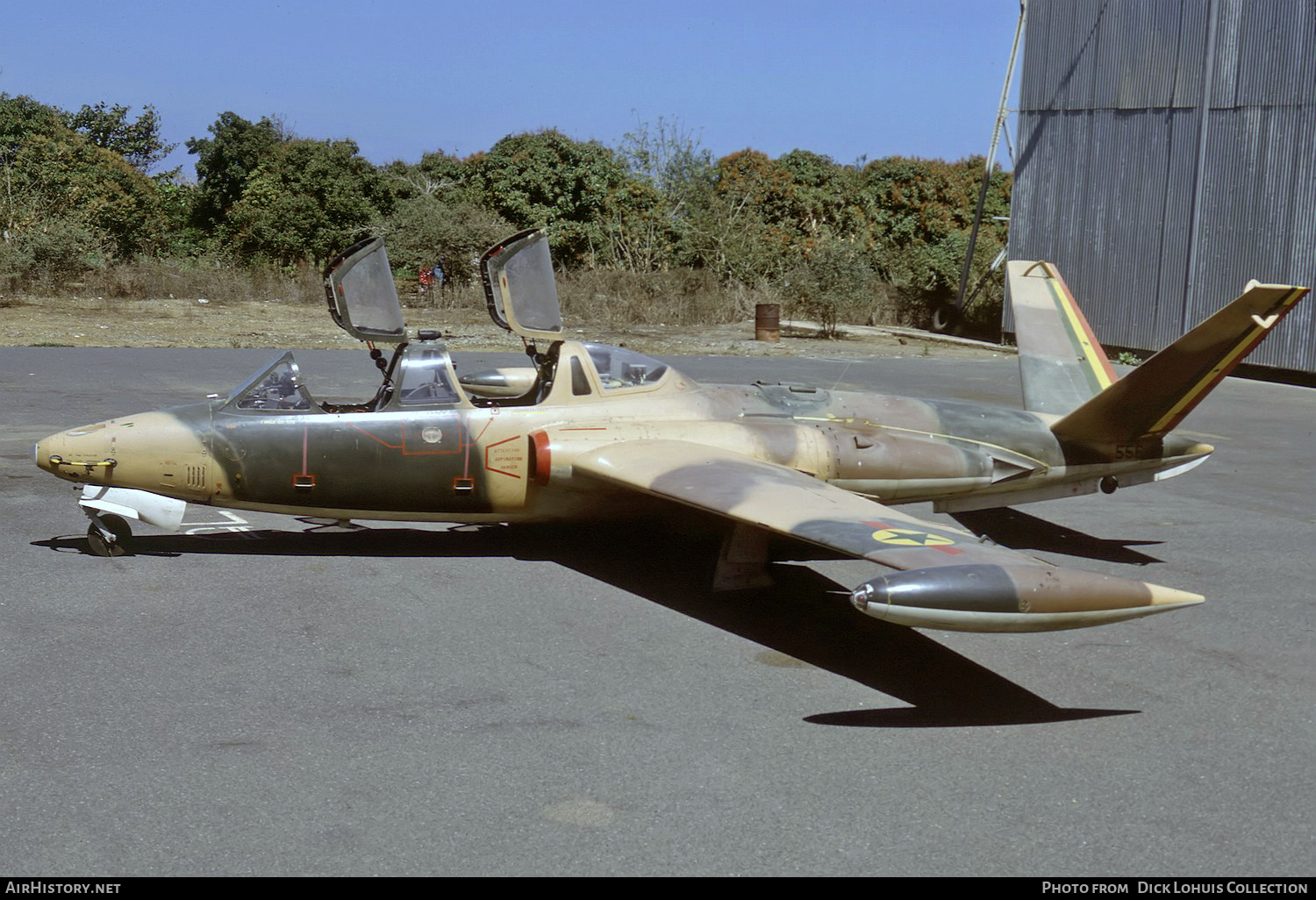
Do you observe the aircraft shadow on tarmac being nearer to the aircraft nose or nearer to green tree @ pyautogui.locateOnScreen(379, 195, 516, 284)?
the aircraft nose

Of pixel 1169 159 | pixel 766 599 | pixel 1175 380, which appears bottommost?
pixel 766 599

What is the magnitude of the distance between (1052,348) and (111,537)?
29.6 feet

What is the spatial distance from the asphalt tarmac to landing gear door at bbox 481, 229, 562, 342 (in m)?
1.99

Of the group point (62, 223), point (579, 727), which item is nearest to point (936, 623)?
point (579, 727)

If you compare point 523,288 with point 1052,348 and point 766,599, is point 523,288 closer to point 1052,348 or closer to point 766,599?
point 766,599

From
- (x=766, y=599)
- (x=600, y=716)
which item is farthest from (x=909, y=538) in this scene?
(x=600, y=716)

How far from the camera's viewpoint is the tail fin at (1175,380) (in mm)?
9242

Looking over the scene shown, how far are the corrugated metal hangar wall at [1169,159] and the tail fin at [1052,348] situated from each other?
15.8 m

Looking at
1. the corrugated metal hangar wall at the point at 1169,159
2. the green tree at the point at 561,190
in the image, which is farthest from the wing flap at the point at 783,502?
the green tree at the point at 561,190

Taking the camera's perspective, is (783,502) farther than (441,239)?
No

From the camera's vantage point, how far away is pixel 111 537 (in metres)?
9.82

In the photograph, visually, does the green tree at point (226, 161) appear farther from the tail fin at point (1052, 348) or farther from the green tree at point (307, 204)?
the tail fin at point (1052, 348)

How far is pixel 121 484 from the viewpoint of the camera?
9.55 m

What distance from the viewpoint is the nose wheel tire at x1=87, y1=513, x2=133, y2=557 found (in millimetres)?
9789
